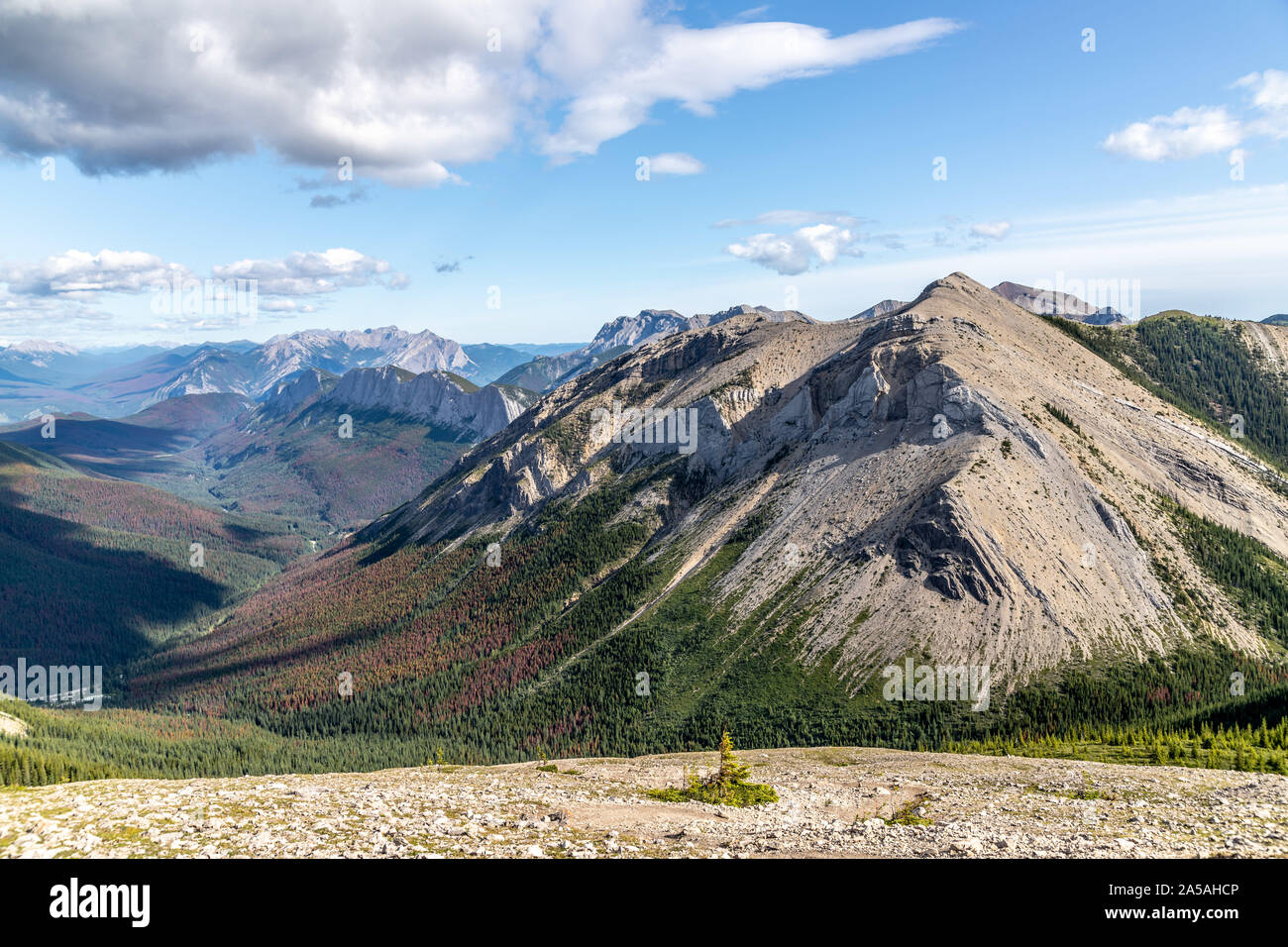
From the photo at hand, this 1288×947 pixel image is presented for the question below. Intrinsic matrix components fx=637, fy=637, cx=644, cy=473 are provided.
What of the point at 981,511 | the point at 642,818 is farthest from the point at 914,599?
the point at 642,818

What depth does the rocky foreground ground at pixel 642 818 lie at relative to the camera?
34.1 m

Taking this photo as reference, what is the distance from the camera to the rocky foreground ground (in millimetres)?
34062

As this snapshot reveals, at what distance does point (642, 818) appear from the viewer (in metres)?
43.4

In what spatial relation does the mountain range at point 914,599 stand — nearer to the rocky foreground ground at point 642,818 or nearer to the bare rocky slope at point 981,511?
the bare rocky slope at point 981,511

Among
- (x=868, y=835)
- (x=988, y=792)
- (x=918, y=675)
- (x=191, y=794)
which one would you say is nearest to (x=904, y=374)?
(x=918, y=675)

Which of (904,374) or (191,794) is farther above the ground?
(904,374)

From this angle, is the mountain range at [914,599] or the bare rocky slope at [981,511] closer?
the mountain range at [914,599]

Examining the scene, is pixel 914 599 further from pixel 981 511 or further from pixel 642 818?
pixel 642 818

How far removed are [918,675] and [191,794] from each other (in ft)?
377

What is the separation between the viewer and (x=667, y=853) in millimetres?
34688

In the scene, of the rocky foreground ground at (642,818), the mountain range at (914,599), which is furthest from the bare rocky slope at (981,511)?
the rocky foreground ground at (642,818)

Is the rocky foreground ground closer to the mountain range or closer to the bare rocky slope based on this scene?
the mountain range

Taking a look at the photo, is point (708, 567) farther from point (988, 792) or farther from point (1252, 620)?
point (988, 792)
